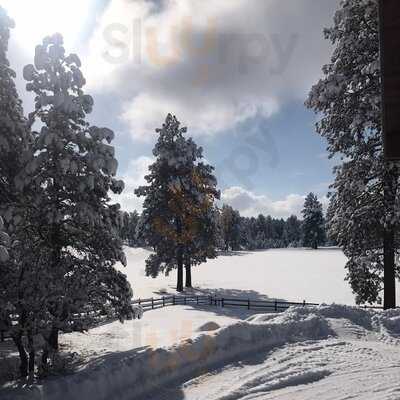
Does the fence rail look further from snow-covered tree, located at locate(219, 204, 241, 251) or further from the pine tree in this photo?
snow-covered tree, located at locate(219, 204, 241, 251)

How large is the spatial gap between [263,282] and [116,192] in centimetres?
2456

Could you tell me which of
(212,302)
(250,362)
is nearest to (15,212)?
(250,362)

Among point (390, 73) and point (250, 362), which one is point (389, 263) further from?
point (390, 73)

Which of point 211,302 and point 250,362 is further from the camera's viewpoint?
point 211,302

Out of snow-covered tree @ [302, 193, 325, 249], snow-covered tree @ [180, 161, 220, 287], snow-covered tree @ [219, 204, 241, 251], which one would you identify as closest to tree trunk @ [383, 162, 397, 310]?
snow-covered tree @ [180, 161, 220, 287]

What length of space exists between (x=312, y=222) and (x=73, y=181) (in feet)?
271

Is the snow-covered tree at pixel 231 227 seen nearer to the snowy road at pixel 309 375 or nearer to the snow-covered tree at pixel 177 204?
the snow-covered tree at pixel 177 204

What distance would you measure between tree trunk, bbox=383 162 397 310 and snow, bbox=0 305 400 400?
159cm

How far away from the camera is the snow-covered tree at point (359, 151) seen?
615 inches

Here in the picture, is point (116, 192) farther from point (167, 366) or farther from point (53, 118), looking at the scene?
point (167, 366)

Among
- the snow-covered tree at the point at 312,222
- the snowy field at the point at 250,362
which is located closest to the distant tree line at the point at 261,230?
the snow-covered tree at the point at 312,222

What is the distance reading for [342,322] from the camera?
48.3 ft

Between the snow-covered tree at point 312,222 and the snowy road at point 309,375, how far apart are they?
8041 cm

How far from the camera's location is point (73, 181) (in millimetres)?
14867
